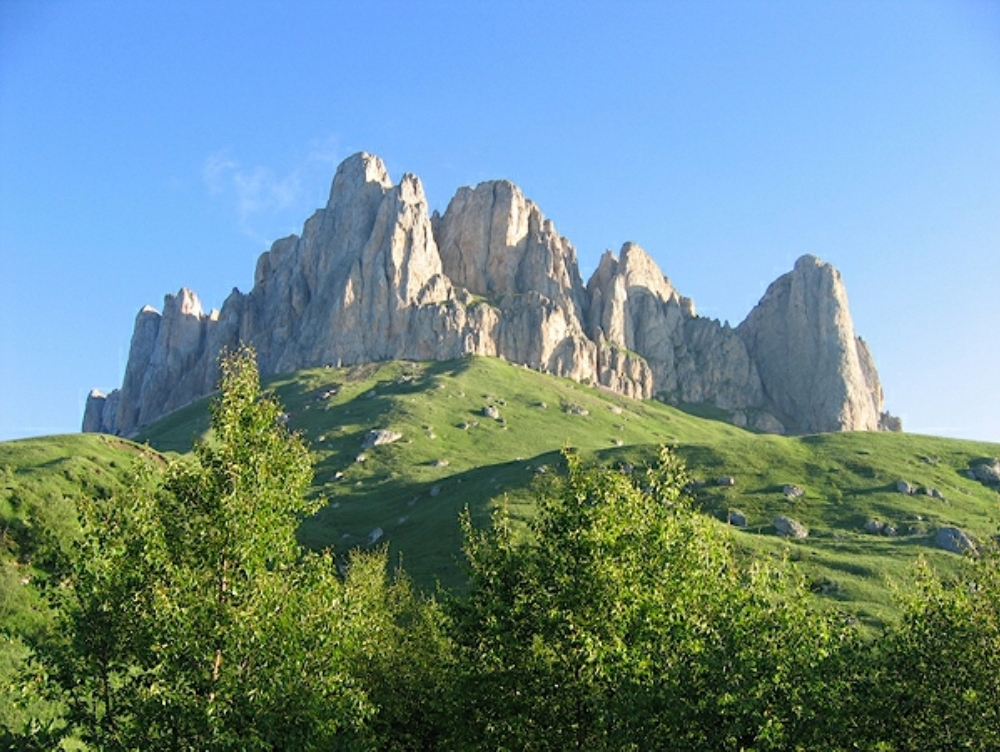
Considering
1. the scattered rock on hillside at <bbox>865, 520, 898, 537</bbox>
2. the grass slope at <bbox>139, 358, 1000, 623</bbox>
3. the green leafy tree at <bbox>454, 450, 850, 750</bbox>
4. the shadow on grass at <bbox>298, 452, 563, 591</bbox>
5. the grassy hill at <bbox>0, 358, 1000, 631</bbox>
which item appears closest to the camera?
the green leafy tree at <bbox>454, 450, 850, 750</bbox>

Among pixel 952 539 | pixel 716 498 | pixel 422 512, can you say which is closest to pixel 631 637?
pixel 952 539

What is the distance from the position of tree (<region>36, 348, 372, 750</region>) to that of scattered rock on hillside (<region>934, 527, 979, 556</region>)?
110386mm

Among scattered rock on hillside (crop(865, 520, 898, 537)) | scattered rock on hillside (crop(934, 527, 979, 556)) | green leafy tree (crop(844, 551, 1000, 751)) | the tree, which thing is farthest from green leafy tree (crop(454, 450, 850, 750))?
scattered rock on hillside (crop(865, 520, 898, 537))

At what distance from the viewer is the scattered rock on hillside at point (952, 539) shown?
109438 millimetres

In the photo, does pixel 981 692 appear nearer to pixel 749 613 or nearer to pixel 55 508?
pixel 749 613

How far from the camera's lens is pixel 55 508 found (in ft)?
229

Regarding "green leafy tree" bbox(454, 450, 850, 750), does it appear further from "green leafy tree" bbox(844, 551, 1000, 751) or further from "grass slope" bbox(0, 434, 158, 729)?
"grass slope" bbox(0, 434, 158, 729)

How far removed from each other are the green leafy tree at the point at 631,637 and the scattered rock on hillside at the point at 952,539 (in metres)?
99.8

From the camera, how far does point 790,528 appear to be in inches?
4872

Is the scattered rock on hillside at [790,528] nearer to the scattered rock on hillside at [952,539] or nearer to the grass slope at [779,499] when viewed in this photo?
the grass slope at [779,499]

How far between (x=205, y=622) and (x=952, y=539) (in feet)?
386

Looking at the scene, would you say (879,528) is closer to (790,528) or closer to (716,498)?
(790,528)

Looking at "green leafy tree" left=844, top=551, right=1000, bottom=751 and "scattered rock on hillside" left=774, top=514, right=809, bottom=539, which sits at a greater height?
"scattered rock on hillside" left=774, top=514, right=809, bottom=539

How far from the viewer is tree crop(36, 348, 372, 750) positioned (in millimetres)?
21469
